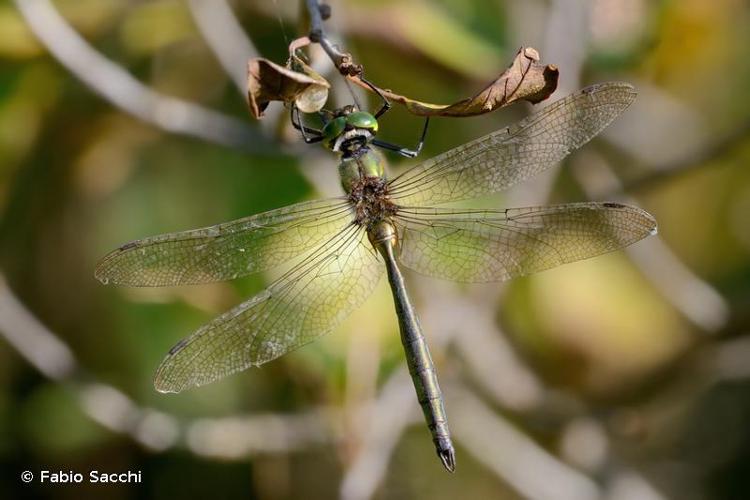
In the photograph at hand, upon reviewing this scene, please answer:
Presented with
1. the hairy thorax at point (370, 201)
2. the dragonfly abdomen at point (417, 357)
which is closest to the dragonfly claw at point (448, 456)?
the dragonfly abdomen at point (417, 357)

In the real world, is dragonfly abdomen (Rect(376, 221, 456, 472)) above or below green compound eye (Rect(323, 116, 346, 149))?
below

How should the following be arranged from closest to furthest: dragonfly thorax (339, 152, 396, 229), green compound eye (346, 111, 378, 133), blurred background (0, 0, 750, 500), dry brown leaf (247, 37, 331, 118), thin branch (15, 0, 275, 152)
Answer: dry brown leaf (247, 37, 331, 118)
green compound eye (346, 111, 378, 133)
dragonfly thorax (339, 152, 396, 229)
thin branch (15, 0, 275, 152)
blurred background (0, 0, 750, 500)

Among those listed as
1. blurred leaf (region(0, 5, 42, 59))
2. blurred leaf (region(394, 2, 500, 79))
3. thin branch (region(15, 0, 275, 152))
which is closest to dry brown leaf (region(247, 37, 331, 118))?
thin branch (region(15, 0, 275, 152))

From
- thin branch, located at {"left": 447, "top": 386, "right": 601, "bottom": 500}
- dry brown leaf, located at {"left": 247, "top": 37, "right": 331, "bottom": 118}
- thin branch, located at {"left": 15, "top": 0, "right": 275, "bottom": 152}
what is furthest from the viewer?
thin branch, located at {"left": 447, "top": 386, "right": 601, "bottom": 500}

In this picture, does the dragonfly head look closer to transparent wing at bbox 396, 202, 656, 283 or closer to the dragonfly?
the dragonfly

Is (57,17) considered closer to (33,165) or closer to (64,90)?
(64,90)

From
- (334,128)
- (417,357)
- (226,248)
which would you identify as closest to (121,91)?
(226,248)

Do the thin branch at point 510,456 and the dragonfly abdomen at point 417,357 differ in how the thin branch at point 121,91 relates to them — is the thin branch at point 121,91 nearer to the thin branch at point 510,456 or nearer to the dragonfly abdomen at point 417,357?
the dragonfly abdomen at point 417,357

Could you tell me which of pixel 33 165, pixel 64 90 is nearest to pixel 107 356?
pixel 33 165
